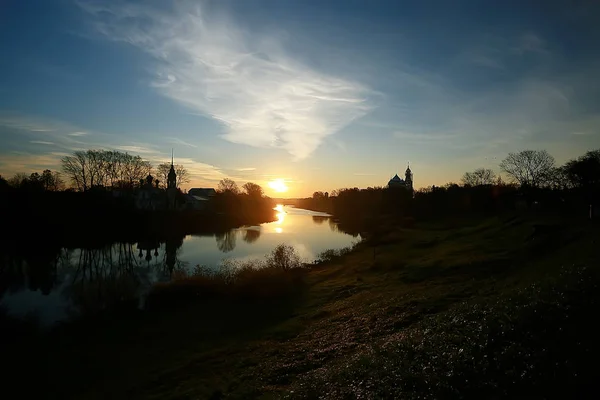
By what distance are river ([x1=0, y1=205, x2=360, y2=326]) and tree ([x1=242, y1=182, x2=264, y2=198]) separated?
302ft

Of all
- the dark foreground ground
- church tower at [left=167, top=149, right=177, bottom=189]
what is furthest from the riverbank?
the dark foreground ground

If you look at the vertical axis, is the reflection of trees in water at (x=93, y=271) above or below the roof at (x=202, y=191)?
below

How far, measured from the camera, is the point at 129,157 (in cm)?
11256

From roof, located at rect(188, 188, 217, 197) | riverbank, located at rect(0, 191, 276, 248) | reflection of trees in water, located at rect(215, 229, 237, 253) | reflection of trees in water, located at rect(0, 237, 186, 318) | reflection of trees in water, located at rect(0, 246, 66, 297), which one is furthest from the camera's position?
roof, located at rect(188, 188, 217, 197)

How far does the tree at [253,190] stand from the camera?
16720cm

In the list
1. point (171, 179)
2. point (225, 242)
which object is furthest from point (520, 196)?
point (171, 179)

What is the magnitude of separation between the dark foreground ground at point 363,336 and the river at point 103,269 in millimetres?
4136

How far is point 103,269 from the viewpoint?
44312mm

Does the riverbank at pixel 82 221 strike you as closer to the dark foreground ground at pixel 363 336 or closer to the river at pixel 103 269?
the river at pixel 103 269

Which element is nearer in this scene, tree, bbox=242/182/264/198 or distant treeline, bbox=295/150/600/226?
distant treeline, bbox=295/150/600/226

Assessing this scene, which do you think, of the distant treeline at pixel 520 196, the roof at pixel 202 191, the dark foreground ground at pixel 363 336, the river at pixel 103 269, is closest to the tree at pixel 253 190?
the roof at pixel 202 191

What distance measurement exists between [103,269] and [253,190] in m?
129

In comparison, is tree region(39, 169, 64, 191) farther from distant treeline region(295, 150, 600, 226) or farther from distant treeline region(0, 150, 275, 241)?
distant treeline region(295, 150, 600, 226)

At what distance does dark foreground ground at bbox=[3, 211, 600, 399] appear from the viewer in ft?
34.8
